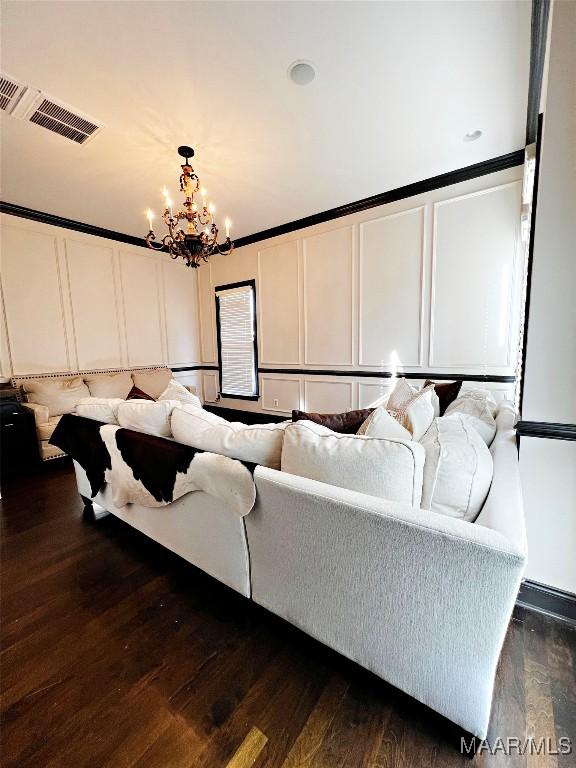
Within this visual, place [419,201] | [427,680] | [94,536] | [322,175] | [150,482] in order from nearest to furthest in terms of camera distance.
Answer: [427,680], [150,482], [94,536], [322,175], [419,201]

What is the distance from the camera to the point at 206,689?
1110 millimetres

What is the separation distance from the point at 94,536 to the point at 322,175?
12.2ft

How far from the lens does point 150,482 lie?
1.60 metres

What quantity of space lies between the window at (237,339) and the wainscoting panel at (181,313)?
0.54m

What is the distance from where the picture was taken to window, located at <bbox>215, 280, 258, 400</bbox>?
5.15m

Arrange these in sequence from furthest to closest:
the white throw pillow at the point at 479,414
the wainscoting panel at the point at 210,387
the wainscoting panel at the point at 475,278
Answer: the wainscoting panel at the point at 210,387 < the wainscoting panel at the point at 475,278 < the white throw pillow at the point at 479,414

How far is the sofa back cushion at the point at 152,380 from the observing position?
4.66 m

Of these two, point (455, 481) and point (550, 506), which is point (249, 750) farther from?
point (550, 506)

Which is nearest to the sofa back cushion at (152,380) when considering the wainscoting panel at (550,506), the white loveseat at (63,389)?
the white loveseat at (63,389)

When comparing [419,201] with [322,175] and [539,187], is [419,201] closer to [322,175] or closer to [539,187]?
[322,175]

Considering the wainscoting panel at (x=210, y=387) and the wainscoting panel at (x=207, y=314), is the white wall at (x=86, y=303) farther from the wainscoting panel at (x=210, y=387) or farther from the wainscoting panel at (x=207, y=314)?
the wainscoting panel at (x=210, y=387)

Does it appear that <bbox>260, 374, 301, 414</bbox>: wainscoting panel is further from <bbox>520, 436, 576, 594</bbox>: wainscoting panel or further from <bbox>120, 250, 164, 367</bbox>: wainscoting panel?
<bbox>520, 436, 576, 594</bbox>: wainscoting panel

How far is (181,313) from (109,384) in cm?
189

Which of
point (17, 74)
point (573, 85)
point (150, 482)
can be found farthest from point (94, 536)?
point (573, 85)
